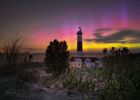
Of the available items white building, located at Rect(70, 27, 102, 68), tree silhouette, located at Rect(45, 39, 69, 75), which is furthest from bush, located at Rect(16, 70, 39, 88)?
white building, located at Rect(70, 27, 102, 68)

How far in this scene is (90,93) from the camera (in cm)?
856

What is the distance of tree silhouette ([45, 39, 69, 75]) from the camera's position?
12.8 m

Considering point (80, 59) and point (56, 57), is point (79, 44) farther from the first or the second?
point (56, 57)

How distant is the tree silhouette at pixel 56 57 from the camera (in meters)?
12.8

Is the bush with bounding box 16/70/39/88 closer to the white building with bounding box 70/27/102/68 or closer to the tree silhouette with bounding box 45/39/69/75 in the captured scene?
the tree silhouette with bounding box 45/39/69/75

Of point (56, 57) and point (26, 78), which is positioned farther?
point (56, 57)

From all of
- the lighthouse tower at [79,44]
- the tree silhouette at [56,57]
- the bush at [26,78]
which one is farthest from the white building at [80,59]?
the bush at [26,78]

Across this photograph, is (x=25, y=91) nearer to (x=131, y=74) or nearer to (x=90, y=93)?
(x=90, y=93)

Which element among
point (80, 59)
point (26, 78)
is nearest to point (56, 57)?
point (26, 78)

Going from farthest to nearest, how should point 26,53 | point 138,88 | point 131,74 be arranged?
point 26,53
point 131,74
point 138,88

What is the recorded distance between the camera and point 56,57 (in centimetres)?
1294

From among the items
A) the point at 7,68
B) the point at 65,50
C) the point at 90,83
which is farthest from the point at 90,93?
the point at 7,68

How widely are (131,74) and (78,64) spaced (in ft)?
29.7

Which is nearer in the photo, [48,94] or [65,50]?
[48,94]
